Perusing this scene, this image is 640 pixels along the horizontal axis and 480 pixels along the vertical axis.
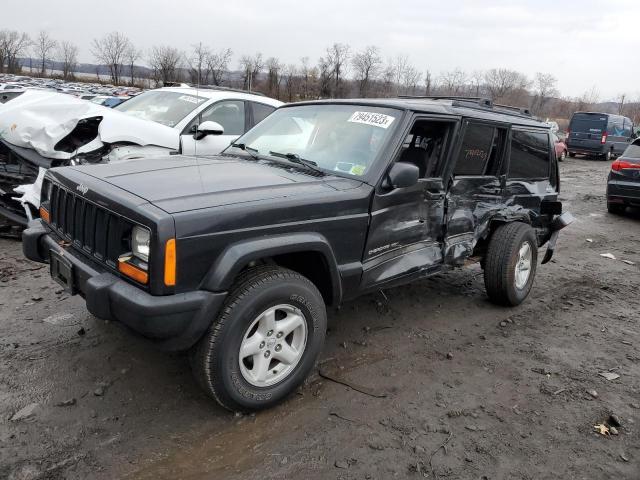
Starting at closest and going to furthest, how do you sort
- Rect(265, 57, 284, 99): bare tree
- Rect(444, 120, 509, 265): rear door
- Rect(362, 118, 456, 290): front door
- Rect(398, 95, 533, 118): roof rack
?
Rect(362, 118, 456, 290): front door, Rect(444, 120, 509, 265): rear door, Rect(398, 95, 533, 118): roof rack, Rect(265, 57, 284, 99): bare tree

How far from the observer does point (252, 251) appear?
2693 mm

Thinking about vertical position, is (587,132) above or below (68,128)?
above

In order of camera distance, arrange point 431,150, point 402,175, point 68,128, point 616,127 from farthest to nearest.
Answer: point 616,127, point 68,128, point 431,150, point 402,175

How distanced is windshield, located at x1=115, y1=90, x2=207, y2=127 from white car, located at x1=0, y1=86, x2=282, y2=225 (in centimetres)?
3

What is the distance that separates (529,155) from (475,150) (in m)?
1.05

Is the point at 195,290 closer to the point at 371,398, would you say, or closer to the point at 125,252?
the point at 125,252

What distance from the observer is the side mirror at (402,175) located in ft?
11.0

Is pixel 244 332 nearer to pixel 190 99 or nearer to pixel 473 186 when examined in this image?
pixel 473 186

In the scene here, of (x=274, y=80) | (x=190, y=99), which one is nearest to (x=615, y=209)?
(x=190, y=99)

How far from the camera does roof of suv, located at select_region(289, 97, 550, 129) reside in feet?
12.8

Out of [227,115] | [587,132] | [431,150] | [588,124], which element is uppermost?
[588,124]

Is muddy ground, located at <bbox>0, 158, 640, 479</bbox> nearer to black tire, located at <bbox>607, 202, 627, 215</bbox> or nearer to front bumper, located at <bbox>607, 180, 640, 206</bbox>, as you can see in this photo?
front bumper, located at <bbox>607, 180, 640, 206</bbox>

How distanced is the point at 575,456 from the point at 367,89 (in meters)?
59.4

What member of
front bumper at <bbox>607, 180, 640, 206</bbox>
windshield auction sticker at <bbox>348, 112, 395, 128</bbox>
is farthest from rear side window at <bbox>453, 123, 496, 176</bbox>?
front bumper at <bbox>607, 180, 640, 206</bbox>
